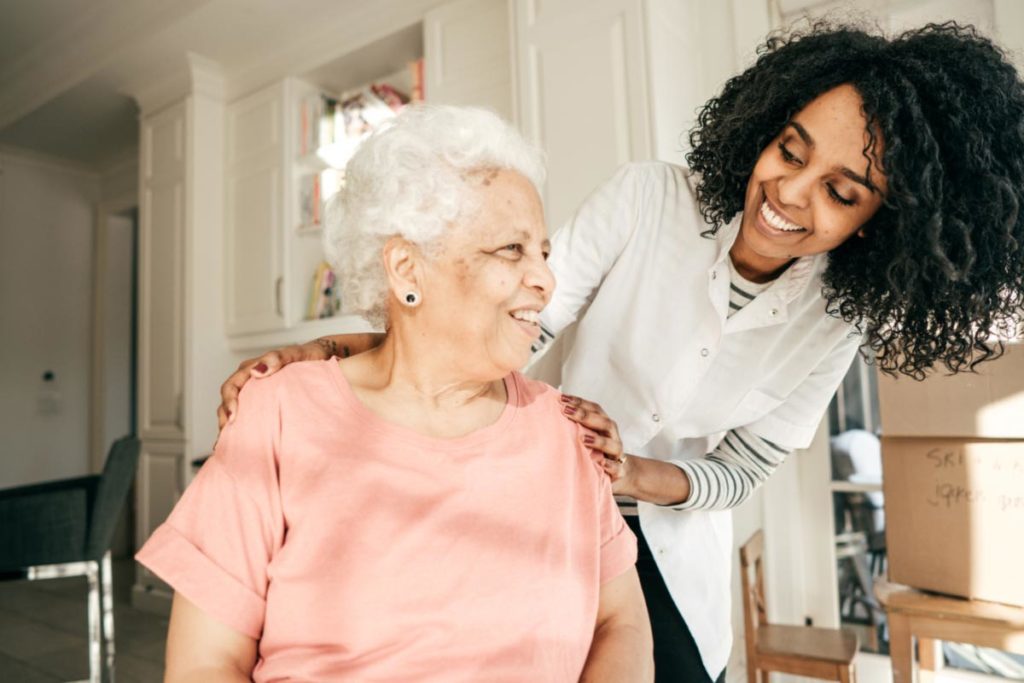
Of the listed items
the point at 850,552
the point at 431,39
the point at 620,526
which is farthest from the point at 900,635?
the point at 431,39

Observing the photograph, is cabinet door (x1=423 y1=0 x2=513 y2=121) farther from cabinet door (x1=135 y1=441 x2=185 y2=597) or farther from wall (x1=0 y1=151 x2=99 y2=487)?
wall (x1=0 y1=151 x2=99 y2=487)

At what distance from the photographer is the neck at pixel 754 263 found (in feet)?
4.05

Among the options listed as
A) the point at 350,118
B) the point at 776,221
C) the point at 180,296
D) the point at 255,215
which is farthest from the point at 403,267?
the point at 180,296

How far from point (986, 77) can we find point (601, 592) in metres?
0.97

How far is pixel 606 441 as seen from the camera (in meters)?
1.07

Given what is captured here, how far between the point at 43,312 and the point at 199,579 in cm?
582

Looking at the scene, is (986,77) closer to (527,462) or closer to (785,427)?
(785,427)

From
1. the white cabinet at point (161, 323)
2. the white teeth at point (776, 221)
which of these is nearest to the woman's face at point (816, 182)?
the white teeth at point (776, 221)

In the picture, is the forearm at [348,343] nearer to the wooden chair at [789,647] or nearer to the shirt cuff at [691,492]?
the shirt cuff at [691,492]

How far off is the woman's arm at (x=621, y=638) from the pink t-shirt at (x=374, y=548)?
3 cm

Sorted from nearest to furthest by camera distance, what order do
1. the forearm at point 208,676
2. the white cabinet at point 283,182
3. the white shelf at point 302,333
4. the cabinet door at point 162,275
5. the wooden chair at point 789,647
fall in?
the forearm at point 208,676
the wooden chair at point 789,647
the white cabinet at point 283,182
the white shelf at point 302,333
the cabinet door at point 162,275

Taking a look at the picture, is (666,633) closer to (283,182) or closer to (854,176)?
(854,176)

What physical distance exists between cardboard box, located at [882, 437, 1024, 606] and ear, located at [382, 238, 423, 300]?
1.61m

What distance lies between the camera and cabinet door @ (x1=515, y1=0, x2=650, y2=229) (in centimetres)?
240
